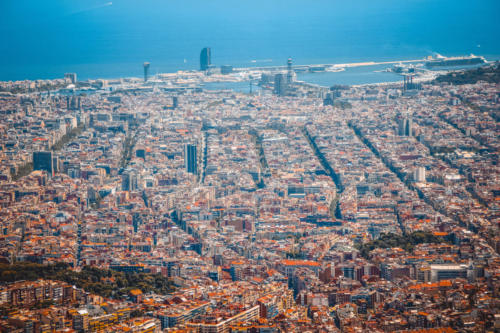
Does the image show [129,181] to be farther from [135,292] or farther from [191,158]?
[135,292]

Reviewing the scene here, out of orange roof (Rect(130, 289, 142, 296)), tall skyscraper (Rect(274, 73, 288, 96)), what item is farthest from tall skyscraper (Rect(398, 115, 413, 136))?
orange roof (Rect(130, 289, 142, 296))

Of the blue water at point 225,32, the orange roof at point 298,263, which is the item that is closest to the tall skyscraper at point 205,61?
the blue water at point 225,32

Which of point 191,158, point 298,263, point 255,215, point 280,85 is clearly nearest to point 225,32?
point 280,85

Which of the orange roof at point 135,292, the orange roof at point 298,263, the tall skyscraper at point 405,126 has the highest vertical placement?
the tall skyscraper at point 405,126

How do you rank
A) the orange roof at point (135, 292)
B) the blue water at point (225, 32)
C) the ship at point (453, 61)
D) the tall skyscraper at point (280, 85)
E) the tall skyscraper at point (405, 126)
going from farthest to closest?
the blue water at point (225, 32), the ship at point (453, 61), the tall skyscraper at point (280, 85), the tall skyscraper at point (405, 126), the orange roof at point (135, 292)

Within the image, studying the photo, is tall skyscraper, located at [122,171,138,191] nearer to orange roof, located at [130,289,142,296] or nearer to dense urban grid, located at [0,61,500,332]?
dense urban grid, located at [0,61,500,332]

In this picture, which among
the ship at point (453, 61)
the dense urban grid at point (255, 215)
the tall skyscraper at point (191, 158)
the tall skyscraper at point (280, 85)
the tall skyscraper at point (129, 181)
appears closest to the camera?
the dense urban grid at point (255, 215)

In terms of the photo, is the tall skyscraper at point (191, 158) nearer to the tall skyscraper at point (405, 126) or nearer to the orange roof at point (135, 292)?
the tall skyscraper at point (405, 126)
